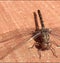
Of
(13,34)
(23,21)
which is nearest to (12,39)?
(13,34)

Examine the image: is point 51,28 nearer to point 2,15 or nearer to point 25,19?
point 25,19

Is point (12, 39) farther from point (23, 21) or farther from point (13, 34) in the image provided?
point (23, 21)

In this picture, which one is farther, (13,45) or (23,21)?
(23,21)

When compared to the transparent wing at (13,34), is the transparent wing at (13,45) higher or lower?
lower

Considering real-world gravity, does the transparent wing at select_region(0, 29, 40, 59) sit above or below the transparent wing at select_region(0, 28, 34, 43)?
below

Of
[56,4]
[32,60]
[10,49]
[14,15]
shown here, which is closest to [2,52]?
[10,49]

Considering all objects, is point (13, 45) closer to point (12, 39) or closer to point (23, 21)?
point (12, 39)
